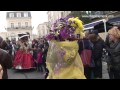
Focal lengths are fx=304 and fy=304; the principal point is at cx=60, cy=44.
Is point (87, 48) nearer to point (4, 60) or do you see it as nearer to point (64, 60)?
point (64, 60)

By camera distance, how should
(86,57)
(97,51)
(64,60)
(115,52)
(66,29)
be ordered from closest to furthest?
(64,60)
(66,29)
(115,52)
(86,57)
(97,51)

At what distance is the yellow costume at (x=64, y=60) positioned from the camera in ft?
16.0

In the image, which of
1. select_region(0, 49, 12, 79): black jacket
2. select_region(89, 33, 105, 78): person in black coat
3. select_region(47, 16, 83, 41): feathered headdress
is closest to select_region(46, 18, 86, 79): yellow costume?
select_region(47, 16, 83, 41): feathered headdress

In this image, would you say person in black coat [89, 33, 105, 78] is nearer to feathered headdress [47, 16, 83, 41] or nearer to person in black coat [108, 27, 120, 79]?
person in black coat [108, 27, 120, 79]

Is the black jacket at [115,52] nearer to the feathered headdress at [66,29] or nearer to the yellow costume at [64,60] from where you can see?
the feathered headdress at [66,29]

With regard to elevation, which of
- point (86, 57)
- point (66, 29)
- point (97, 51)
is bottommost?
point (86, 57)

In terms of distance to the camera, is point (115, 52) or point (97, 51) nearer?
point (115, 52)

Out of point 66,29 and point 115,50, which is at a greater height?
point 66,29

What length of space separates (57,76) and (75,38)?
0.70 m

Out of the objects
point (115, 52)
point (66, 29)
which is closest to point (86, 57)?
point (115, 52)

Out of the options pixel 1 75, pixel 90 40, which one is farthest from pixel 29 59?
pixel 1 75

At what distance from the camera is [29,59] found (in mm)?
12977

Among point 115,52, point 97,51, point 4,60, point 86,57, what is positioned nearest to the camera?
point 4,60

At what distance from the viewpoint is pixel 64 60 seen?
4.90 m
